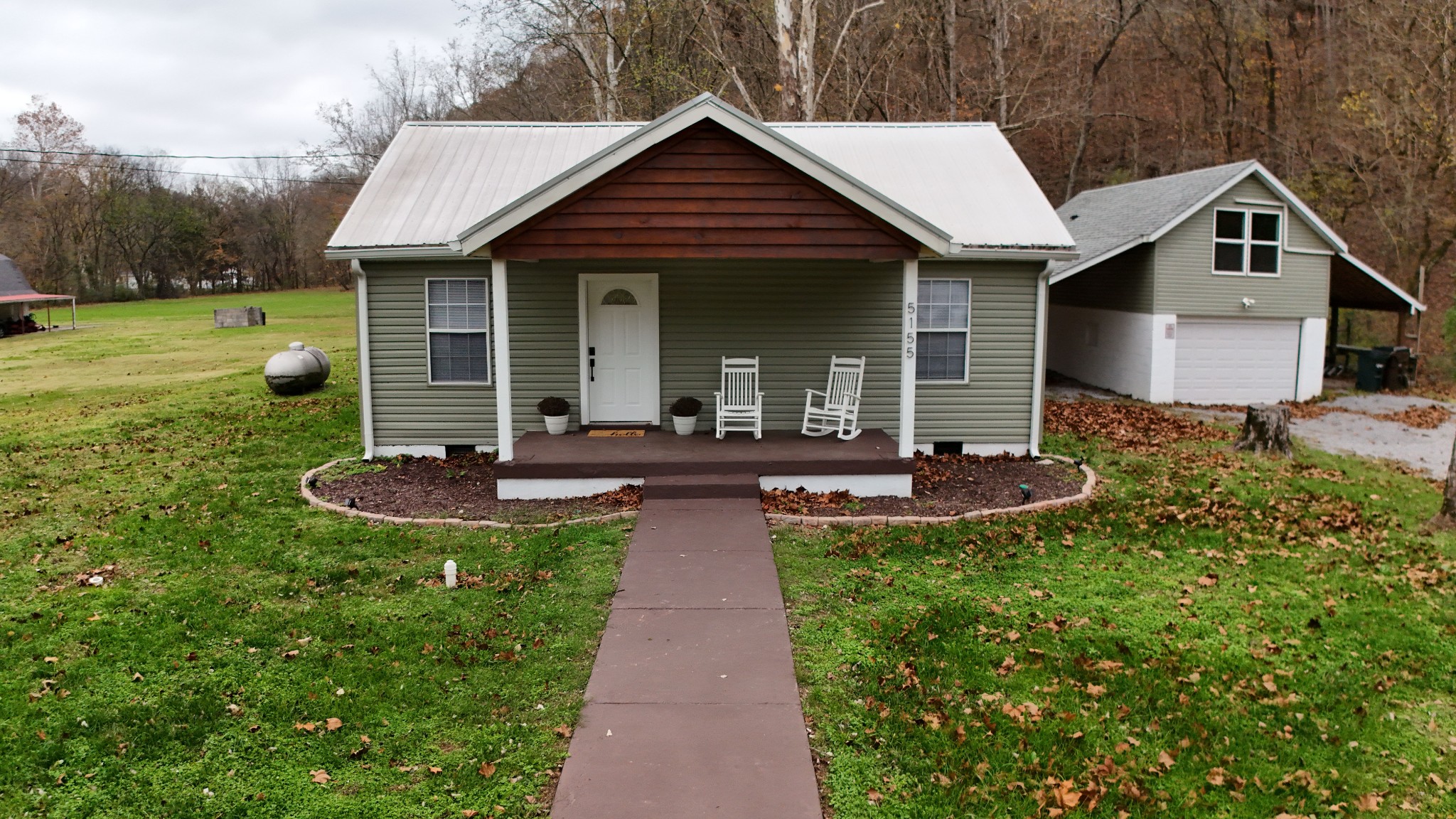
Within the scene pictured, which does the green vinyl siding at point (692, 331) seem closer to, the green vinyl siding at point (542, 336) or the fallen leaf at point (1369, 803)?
the green vinyl siding at point (542, 336)

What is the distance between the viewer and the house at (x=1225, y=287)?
65.6ft

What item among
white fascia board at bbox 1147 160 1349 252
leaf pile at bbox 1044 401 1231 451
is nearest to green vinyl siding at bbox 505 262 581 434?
leaf pile at bbox 1044 401 1231 451

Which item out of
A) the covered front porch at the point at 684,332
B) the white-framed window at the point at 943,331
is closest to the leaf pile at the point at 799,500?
the covered front porch at the point at 684,332

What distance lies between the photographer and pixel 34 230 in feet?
150

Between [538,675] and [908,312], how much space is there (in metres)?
6.24

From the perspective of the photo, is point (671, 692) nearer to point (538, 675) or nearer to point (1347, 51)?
point (538, 675)

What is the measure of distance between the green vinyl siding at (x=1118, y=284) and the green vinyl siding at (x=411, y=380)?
1392cm

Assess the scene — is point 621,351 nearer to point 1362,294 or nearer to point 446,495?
point 446,495

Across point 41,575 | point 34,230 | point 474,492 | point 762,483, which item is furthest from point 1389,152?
point 34,230

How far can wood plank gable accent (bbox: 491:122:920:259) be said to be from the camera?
400 inches

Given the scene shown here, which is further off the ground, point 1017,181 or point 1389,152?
point 1389,152

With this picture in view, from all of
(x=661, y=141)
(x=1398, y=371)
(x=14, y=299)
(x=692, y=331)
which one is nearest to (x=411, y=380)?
(x=692, y=331)

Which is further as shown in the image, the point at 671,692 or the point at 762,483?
the point at 762,483

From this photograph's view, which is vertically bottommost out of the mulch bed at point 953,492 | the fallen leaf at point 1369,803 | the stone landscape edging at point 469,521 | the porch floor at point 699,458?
the fallen leaf at point 1369,803
